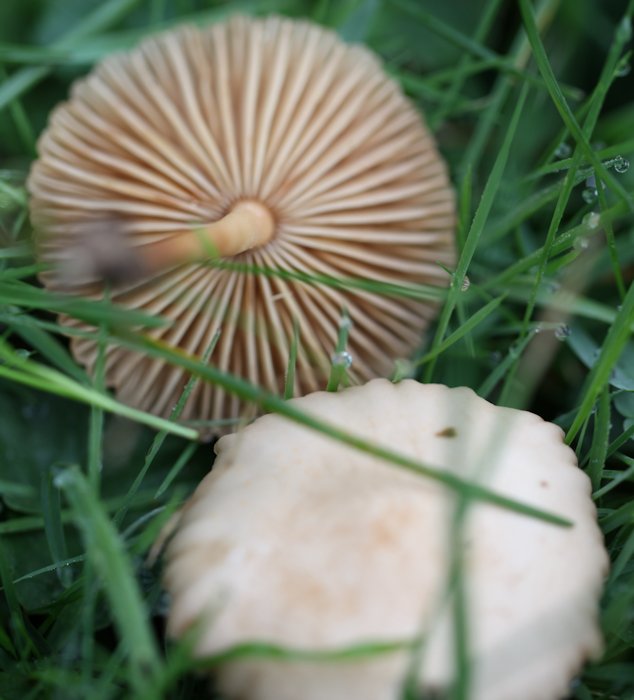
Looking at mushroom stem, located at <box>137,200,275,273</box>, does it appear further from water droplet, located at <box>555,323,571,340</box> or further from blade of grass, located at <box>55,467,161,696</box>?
water droplet, located at <box>555,323,571,340</box>

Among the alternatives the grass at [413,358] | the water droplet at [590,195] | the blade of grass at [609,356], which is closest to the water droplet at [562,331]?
the grass at [413,358]

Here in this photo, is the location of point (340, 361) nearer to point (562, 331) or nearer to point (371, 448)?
point (371, 448)

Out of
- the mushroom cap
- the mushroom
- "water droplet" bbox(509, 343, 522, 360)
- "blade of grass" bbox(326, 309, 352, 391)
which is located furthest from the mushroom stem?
"water droplet" bbox(509, 343, 522, 360)

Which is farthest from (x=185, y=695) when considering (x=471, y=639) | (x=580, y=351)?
(x=580, y=351)

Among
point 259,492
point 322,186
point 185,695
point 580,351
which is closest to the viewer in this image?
point 259,492

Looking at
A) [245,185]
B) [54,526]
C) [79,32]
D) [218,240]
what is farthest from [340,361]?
[79,32]

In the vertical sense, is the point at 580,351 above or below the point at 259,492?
above

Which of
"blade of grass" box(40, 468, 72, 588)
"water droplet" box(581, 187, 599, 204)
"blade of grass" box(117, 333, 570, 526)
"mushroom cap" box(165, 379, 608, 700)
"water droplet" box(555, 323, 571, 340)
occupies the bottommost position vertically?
"blade of grass" box(40, 468, 72, 588)

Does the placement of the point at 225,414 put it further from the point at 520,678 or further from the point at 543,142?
the point at 543,142
